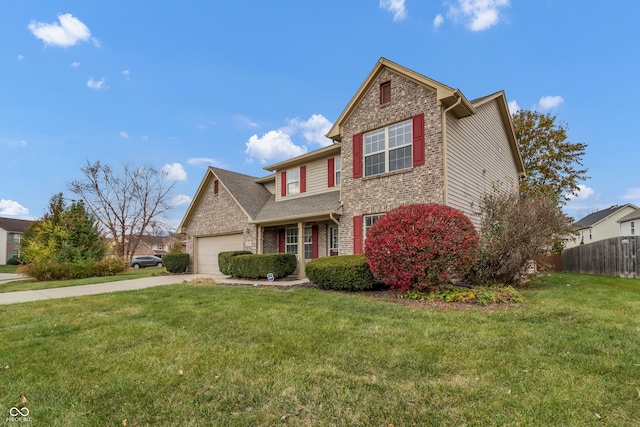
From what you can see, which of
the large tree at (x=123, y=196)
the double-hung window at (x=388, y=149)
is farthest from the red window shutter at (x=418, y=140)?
the large tree at (x=123, y=196)

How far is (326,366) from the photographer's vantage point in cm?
362

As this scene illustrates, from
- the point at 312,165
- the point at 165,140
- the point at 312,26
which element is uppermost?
the point at 312,26

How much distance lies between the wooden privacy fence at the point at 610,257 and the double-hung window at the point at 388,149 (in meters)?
9.88

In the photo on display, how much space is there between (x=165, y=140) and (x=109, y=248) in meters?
7.28

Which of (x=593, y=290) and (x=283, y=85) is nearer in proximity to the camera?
(x=593, y=290)

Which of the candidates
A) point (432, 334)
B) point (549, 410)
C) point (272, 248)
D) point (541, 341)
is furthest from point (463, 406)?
point (272, 248)

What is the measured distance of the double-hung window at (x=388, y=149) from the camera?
11.1 m

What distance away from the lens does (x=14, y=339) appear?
4781 mm

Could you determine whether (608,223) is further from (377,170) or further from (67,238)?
(67,238)

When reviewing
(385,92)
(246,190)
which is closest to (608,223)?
(385,92)

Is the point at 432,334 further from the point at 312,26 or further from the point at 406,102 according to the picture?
the point at 312,26

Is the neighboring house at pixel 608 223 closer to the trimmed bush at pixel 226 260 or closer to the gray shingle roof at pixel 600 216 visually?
the gray shingle roof at pixel 600 216

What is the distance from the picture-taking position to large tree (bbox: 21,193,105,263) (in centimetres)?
1719

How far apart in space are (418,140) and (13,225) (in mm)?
60925
